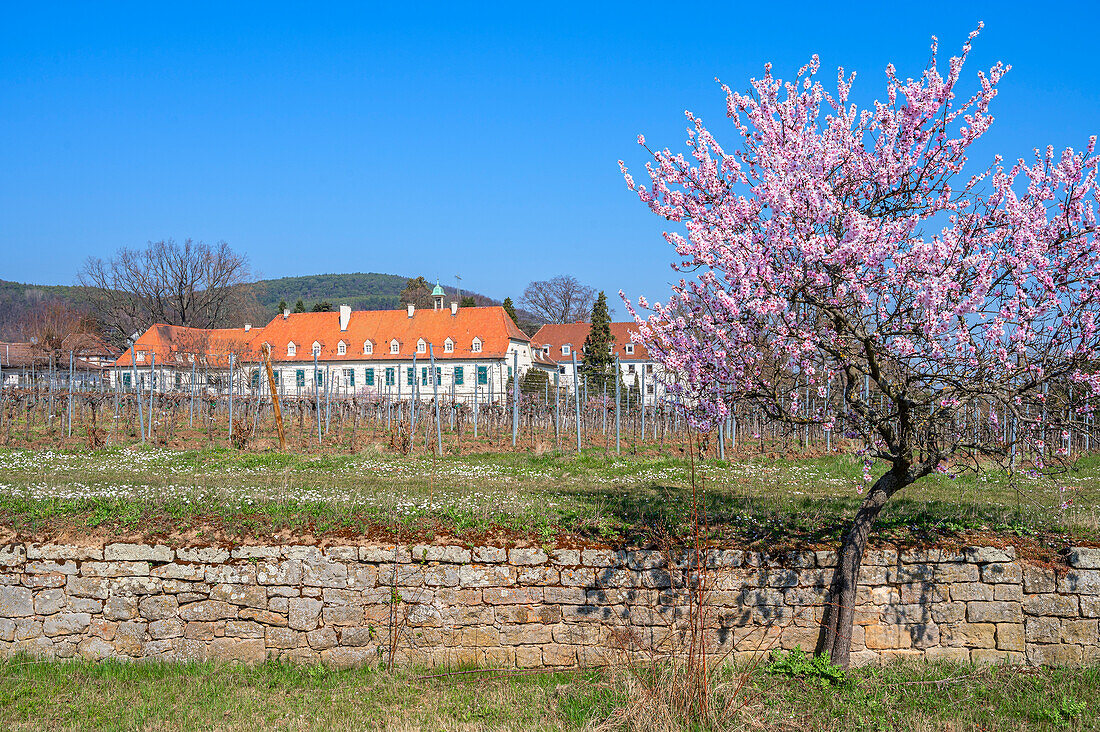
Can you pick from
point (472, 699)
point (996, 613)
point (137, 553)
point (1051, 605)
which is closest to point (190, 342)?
point (137, 553)

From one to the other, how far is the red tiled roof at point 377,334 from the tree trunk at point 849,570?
48683 mm

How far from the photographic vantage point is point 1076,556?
6.54 metres

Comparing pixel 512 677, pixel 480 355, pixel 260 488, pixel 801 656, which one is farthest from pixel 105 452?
pixel 480 355

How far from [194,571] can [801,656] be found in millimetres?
5305

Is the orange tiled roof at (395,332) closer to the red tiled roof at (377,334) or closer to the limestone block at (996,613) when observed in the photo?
the red tiled roof at (377,334)

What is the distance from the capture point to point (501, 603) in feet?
21.8

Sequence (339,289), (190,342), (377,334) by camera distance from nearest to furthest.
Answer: (190,342) < (377,334) < (339,289)

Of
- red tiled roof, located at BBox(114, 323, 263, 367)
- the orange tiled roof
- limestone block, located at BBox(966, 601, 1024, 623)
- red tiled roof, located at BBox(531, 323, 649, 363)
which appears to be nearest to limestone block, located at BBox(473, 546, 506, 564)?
limestone block, located at BBox(966, 601, 1024, 623)

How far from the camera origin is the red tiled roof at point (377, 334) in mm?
55438

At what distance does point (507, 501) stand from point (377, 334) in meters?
51.7

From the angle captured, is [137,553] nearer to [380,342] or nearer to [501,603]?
[501,603]

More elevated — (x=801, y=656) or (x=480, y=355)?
(x=480, y=355)

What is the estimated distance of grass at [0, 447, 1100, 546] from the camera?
7062mm

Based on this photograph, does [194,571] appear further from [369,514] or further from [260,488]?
[260,488]
